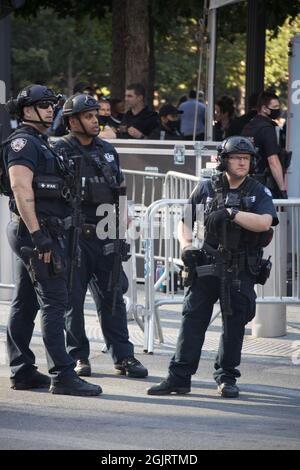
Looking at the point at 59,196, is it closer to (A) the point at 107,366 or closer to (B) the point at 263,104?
(A) the point at 107,366

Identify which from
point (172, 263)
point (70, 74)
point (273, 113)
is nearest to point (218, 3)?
point (273, 113)

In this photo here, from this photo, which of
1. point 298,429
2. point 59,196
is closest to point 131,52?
point 59,196

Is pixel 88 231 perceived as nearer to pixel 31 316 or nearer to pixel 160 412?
pixel 31 316

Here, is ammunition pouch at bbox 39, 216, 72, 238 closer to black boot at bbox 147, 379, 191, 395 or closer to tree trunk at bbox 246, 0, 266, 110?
black boot at bbox 147, 379, 191, 395

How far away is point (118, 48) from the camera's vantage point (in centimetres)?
2045

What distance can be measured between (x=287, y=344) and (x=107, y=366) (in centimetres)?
173

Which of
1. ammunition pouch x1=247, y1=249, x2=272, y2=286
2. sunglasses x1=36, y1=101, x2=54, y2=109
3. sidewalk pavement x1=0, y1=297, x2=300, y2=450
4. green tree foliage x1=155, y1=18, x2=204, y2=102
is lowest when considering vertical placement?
sidewalk pavement x1=0, y1=297, x2=300, y2=450

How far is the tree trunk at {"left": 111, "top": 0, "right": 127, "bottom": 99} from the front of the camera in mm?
19734

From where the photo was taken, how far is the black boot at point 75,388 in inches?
309

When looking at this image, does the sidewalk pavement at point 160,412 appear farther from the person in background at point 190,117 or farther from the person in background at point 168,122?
the person in background at point 190,117

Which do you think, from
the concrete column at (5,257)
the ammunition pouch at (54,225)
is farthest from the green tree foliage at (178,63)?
the ammunition pouch at (54,225)

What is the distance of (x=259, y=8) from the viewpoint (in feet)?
57.2

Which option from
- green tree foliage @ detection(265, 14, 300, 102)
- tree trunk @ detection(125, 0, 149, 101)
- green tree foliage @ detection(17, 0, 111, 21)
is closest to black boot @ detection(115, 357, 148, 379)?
tree trunk @ detection(125, 0, 149, 101)
